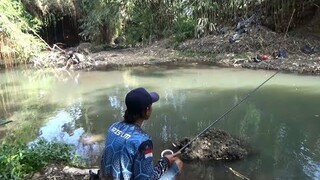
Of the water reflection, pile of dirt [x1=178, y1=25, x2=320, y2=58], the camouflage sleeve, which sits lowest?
the water reflection

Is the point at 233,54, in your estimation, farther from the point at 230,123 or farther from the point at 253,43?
the point at 230,123

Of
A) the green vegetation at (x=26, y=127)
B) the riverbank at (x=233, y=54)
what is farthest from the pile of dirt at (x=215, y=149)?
the riverbank at (x=233, y=54)

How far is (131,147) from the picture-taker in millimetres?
2199

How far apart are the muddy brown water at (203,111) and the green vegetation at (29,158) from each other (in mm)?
945

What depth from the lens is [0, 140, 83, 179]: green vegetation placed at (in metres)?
4.12

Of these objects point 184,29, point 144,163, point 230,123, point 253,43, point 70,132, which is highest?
point 184,29

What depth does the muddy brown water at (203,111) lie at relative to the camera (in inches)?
219

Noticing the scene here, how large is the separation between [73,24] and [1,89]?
1104cm

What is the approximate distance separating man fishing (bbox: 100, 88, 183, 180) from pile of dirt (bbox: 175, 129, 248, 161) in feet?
10.9

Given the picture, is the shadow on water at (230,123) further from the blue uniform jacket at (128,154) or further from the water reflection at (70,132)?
the blue uniform jacket at (128,154)

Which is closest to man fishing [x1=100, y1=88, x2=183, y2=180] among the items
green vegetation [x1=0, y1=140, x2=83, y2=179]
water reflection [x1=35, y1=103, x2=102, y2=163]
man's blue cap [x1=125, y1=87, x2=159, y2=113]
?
man's blue cap [x1=125, y1=87, x2=159, y2=113]

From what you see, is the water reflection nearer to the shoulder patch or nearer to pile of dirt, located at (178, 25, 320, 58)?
the shoulder patch

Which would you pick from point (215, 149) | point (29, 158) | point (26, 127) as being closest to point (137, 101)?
point (29, 158)

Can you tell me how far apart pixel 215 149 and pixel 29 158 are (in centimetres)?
248
